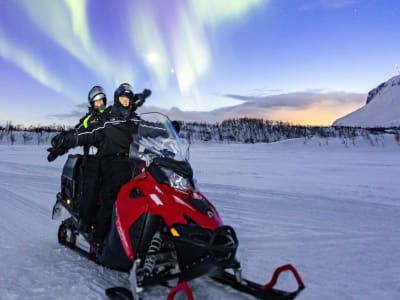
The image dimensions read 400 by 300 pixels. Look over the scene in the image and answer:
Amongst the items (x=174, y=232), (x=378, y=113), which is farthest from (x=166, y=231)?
(x=378, y=113)

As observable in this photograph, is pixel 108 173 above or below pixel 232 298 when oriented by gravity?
above

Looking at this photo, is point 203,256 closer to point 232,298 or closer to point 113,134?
point 232,298

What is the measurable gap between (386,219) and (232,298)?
3728 millimetres

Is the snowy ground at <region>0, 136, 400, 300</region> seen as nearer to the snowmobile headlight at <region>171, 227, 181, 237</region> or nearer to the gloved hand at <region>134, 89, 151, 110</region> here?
the snowmobile headlight at <region>171, 227, 181, 237</region>

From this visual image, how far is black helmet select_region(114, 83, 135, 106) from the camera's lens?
13.3ft

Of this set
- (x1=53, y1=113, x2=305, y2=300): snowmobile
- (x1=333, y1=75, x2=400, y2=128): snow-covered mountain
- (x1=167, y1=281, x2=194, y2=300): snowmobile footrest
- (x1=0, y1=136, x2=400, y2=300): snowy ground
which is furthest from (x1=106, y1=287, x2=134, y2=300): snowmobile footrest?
(x1=333, y1=75, x2=400, y2=128): snow-covered mountain

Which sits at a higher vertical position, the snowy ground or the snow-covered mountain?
the snow-covered mountain

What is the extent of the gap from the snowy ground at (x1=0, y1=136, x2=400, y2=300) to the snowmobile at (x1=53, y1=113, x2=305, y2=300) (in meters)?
0.31

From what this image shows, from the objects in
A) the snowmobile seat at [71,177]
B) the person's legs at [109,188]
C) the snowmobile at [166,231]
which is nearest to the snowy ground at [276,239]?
the snowmobile at [166,231]

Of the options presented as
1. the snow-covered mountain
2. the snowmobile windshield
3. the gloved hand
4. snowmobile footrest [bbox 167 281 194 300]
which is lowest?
snowmobile footrest [bbox 167 281 194 300]

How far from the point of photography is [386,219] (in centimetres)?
607

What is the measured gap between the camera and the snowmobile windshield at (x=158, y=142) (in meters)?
3.44

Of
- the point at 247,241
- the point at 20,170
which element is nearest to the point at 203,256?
the point at 247,241

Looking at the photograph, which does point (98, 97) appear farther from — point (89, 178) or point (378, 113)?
point (378, 113)
